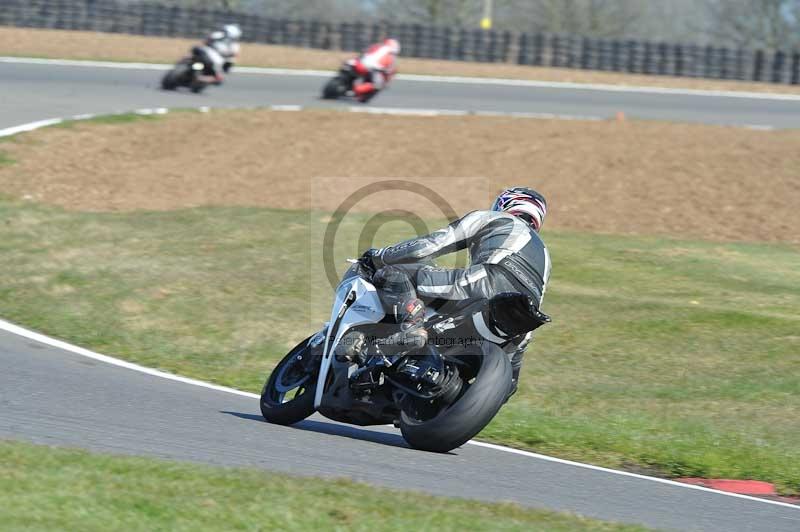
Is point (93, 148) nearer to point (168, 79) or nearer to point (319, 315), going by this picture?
point (168, 79)

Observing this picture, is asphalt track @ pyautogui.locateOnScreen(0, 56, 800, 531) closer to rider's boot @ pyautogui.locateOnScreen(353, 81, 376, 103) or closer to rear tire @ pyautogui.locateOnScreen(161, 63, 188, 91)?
rear tire @ pyautogui.locateOnScreen(161, 63, 188, 91)

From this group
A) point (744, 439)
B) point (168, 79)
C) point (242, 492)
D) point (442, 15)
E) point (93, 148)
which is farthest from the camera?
point (442, 15)

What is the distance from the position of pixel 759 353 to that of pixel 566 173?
8.81 meters

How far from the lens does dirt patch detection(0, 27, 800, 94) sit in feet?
98.2

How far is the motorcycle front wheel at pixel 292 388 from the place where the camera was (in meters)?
7.65

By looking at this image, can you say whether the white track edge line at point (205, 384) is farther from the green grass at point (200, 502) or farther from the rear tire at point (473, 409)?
the green grass at point (200, 502)

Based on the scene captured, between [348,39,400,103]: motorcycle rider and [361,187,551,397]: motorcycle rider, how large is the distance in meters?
18.8

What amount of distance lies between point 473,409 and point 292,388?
5.47 ft

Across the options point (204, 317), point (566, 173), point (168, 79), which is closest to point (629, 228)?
point (566, 173)

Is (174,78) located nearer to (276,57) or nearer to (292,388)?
(276,57)

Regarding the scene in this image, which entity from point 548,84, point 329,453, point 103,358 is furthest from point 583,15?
point 329,453

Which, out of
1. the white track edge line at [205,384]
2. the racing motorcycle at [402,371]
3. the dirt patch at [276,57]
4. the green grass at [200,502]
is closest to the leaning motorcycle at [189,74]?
the dirt patch at [276,57]

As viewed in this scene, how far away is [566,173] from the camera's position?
63.9 feet

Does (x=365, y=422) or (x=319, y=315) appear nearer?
(x=365, y=422)
